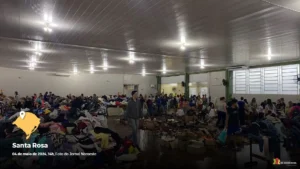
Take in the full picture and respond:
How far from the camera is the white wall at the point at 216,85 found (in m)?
14.2

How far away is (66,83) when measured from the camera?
57.5 ft

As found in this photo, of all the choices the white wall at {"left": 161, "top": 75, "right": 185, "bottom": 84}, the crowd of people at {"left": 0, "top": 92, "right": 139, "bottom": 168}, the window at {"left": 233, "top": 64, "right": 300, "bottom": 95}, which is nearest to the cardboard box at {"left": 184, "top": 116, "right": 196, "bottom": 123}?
the crowd of people at {"left": 0, "top": 92, "right": 139, "bottom": 168}

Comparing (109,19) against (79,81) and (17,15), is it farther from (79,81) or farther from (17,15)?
(79,81)

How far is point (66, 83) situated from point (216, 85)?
478 inches

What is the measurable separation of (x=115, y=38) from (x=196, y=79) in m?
11.5

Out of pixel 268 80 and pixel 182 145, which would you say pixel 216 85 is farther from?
pixel 182 145

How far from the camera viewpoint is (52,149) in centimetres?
364

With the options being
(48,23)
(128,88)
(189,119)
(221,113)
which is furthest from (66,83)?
(221,113)

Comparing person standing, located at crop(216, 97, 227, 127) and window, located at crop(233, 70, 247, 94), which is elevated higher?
window, located at crop(233, 70, 247, 94)

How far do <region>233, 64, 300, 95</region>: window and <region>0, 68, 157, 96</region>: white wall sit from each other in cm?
973

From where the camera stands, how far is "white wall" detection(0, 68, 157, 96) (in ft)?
50.5

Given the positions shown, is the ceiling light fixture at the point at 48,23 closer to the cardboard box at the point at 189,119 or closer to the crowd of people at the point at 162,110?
the crowd of people at the point at 162,110

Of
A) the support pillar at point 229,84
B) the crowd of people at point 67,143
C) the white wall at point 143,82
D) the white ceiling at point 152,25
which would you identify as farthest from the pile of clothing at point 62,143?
the white wall at point 143,82

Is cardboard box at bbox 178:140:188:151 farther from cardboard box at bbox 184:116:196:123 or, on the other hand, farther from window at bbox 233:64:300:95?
→ window at bbox 233:64:300:95
